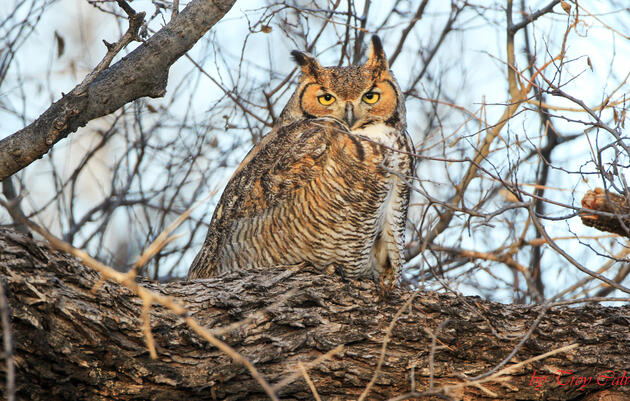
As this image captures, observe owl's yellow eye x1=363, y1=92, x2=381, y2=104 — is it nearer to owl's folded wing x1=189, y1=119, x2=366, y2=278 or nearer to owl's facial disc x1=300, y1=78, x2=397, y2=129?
owl's facial disc x1=300, y1=78, x2=397, y2=129

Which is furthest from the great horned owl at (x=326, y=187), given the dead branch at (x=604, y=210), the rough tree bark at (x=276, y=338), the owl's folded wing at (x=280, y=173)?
the dead branch at (x=604, y=210)

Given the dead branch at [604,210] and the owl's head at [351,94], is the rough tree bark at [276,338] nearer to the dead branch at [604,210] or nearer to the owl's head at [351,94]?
the dead branch at [604,210]

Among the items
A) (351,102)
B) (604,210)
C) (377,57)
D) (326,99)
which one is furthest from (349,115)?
(604,210)

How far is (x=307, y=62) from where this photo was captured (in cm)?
315

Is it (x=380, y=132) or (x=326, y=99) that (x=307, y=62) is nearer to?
(x=326, y=99)

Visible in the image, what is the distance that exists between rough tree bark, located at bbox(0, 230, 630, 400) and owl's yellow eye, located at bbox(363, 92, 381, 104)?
3.28ft

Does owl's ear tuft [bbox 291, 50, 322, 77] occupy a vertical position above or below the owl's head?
above

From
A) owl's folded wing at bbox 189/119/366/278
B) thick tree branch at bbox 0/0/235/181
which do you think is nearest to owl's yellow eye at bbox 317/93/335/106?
owl's folded wing at bbox 189/119/366/278

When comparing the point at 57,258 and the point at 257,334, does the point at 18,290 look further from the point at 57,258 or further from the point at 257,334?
the point at 257,334

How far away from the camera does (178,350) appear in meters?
1.95

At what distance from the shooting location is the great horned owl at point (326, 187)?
9.02 ft

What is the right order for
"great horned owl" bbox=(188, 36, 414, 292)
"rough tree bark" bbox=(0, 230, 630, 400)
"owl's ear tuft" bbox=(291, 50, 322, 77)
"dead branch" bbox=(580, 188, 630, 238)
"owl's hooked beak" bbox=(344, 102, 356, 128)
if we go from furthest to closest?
"owl's ear tuft" bbox=(291, 50, 322, 77) → "owl's hooked beak" bbox=(344, 102, 356, 128) → "great horned owl" bbox=(188, 36, 414, 292) → "dead branch" bbox=(580, 188, 630, 238) → "rough tree bark" bbox=(0, 230, 630, 400)

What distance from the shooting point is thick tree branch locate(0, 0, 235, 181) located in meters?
1.96

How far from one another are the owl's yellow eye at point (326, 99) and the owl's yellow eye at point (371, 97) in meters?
0.16
